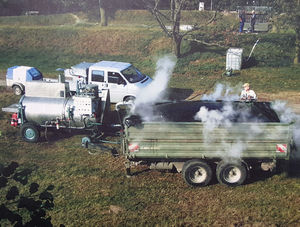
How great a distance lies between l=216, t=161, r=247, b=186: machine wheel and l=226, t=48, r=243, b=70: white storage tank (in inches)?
504

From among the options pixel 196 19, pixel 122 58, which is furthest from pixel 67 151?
pixel 196 19

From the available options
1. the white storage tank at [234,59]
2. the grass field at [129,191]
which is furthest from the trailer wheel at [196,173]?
the white storage tank at [234,59]

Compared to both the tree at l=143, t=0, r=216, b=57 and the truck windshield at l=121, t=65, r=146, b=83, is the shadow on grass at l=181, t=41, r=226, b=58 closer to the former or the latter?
the tree at l=143, t=0, r=216, b=57

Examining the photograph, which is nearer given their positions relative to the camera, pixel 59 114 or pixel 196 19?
pixel 59 114

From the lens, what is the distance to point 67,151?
454 inches

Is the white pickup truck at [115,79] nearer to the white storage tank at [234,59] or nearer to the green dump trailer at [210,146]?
the green dump trailer at [210,146]

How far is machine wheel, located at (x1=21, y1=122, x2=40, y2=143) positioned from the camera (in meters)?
12.1

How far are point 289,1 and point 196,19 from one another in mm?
13731

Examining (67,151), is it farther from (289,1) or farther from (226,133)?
(289,1)

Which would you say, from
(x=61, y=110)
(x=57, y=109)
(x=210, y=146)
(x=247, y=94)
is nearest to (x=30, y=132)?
(x=57, y=109)

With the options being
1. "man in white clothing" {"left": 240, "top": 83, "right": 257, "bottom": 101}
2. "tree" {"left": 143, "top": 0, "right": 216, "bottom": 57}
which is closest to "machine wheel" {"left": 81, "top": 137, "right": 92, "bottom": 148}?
"man in white clothing" {"left": 240, "top": 83, "right": 257, "bottom": 101}

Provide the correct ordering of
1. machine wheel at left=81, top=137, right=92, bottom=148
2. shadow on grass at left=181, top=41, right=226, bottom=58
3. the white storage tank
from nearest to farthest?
machine wheel at left=81, top=137, right=92, bottom=148
the white storage tank
shadow on grass at left=181, top=41, right=226, bottom=58

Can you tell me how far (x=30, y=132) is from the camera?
1222cm

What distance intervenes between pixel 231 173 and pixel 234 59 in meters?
13.1
